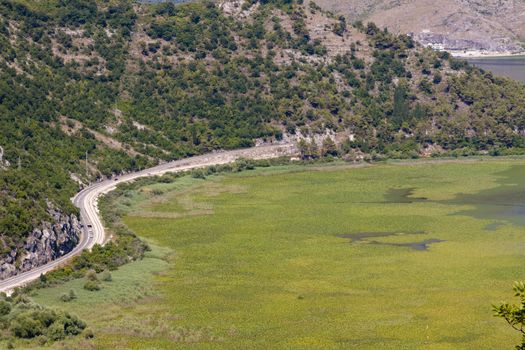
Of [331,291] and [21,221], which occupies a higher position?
[21,221]

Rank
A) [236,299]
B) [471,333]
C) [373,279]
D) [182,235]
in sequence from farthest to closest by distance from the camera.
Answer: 1. [182,235]
2. [373,279]
3. [236,299]
4. [471,333]

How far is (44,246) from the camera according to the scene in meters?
146

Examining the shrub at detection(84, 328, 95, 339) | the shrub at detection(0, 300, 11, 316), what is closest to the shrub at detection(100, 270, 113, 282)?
the shrub at detection(0, 300, 11, 316)

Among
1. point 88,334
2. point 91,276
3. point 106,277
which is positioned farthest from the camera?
point 106,277

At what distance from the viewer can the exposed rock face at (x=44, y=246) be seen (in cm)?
13850

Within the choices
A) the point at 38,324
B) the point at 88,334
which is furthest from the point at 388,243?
the point at 38,324

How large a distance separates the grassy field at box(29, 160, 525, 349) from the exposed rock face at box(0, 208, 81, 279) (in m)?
9.63

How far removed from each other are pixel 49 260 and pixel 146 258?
41.1 feet

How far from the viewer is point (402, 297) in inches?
5167

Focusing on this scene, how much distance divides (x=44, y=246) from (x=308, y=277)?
3215 cm

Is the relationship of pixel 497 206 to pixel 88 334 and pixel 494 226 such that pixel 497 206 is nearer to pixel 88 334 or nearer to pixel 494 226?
pixel 494 226

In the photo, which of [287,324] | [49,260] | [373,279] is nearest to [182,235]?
[49,260]

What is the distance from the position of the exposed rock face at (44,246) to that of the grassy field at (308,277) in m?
9.63

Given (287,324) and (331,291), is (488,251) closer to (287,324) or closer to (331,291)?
(331,291)
